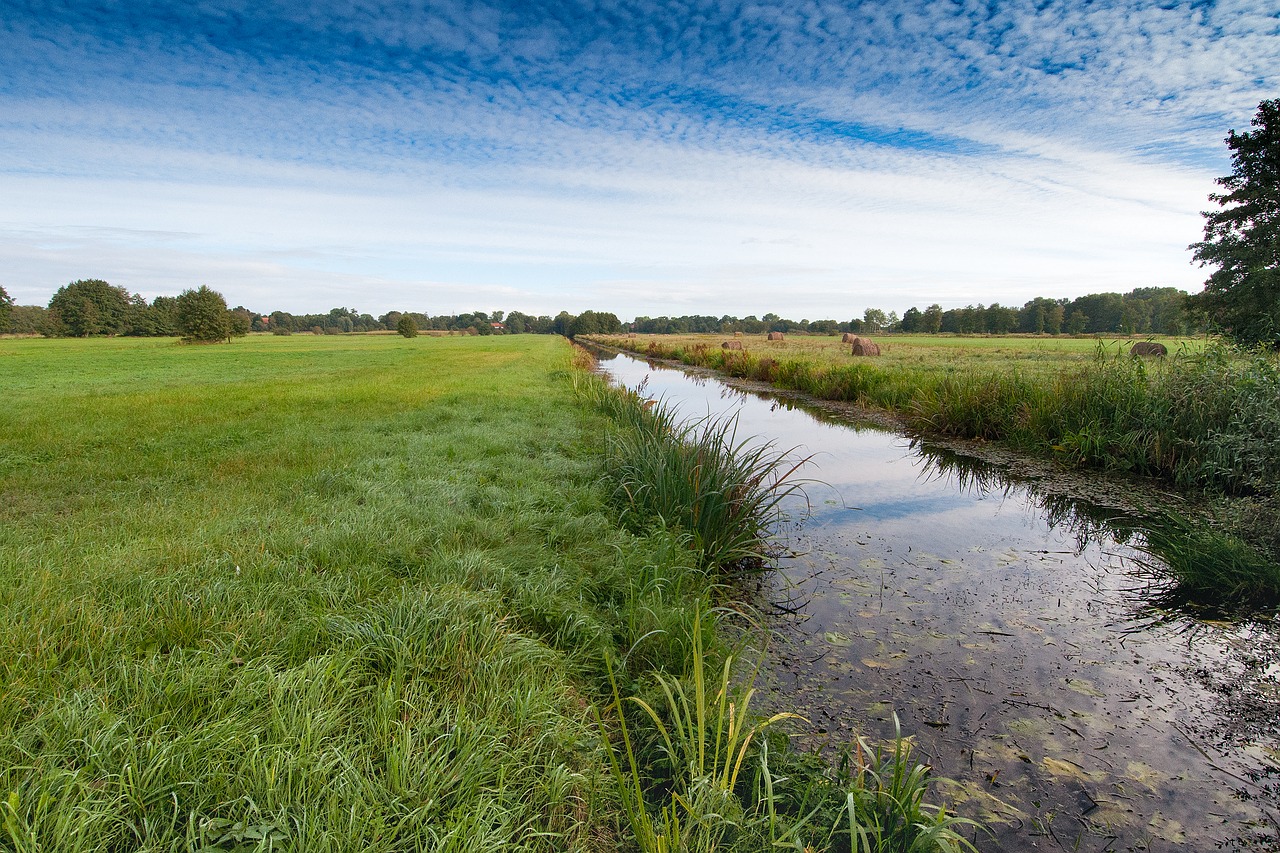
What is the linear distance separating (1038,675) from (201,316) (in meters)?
66.2

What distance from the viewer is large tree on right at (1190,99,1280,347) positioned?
84.7 feet

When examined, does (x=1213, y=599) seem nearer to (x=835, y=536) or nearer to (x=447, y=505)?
(x=835, y=536)

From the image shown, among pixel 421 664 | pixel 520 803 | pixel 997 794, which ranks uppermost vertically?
pixel 421 664

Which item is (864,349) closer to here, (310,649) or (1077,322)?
(310,649)

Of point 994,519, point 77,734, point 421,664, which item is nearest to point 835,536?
point 994,519

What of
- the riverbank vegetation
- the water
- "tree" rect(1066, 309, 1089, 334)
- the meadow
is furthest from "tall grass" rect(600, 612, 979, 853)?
"tree" rect(1066, 309, 1089, 334)

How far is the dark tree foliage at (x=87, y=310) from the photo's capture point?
6700cm

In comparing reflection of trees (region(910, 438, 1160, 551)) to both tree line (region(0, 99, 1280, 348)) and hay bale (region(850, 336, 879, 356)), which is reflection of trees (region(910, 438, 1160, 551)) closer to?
tree line (region(0, 99, 1280, 348))

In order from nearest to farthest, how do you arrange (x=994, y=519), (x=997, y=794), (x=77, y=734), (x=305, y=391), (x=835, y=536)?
(x=77, y=734) → (x=997, y=794) → (x=835, y=536) → (x=994, y=519) → (x=305, y=391)

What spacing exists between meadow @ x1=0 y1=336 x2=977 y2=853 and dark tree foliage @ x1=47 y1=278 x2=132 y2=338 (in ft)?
289

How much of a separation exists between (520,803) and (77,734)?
158cm

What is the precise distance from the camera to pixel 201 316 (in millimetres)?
51688

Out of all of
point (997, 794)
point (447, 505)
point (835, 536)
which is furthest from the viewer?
point (835, 536)

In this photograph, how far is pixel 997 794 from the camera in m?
2.61
